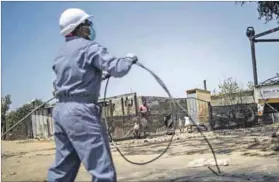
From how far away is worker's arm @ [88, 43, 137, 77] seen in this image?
2689 millimetres

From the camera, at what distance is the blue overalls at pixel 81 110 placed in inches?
105

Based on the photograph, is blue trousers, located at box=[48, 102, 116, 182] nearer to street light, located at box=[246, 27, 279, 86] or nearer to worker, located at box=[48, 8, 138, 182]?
worker, located at box=[48, 8, 138, 182]

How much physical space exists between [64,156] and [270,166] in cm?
349

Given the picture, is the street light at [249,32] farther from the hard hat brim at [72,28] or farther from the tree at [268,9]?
the hard hat brim at [72,28]

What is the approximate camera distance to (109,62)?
8.88 ft

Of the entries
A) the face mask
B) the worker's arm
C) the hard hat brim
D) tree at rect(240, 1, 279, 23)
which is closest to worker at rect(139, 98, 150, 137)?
tree at rect(240, 1, 279, 23)

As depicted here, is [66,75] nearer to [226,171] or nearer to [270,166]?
[226,171]

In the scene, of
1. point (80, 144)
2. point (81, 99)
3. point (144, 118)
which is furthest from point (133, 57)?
point (144, 118)

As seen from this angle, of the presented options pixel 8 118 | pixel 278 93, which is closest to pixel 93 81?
pixel 278 93

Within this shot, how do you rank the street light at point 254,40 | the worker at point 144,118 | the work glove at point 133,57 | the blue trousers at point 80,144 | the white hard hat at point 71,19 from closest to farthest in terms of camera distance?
the blue trousers at point 80,144 → the work glove at point 133,57 → the white hard hat at point 71,19 → the street light at point 254,40 → the worker at point 144,118

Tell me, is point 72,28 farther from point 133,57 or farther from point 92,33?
point 133,57

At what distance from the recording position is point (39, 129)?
23.1 metres

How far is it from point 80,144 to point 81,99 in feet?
1.05

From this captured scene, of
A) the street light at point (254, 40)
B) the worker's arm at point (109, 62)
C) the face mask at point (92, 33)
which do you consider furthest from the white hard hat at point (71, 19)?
the street light at point (254, 40)
